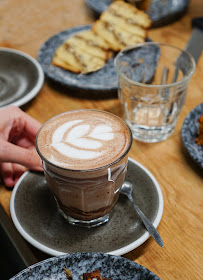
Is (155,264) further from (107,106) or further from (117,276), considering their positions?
(107,106)

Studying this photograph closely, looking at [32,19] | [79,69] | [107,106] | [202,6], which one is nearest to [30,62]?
[79,69]

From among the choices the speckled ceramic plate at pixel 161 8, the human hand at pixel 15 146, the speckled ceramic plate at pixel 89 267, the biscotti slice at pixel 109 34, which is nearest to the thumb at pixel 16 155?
the human hand at pixel 15 146

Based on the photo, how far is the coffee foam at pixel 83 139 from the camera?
0.61 m

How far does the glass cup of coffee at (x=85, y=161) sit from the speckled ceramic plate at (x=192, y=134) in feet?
0.71

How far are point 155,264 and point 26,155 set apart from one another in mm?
322

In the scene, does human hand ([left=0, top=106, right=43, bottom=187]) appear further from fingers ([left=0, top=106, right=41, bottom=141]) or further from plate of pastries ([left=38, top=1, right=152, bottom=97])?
plate of pastries ([left=38, top=1, right=152, bottom=97])

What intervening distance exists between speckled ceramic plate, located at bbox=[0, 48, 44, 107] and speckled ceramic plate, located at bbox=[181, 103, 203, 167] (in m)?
0.42

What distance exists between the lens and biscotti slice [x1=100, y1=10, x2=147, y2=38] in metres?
1.26

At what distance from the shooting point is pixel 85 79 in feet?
3.57

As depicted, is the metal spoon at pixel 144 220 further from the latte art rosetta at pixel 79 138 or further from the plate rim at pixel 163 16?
the plate rim at pixel 163 16

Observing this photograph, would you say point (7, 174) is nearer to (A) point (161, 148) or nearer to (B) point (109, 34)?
(A) point (161, 148)

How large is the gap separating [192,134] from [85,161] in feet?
1.23

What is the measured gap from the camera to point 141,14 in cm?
132

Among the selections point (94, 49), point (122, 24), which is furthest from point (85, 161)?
point (122, 24)
